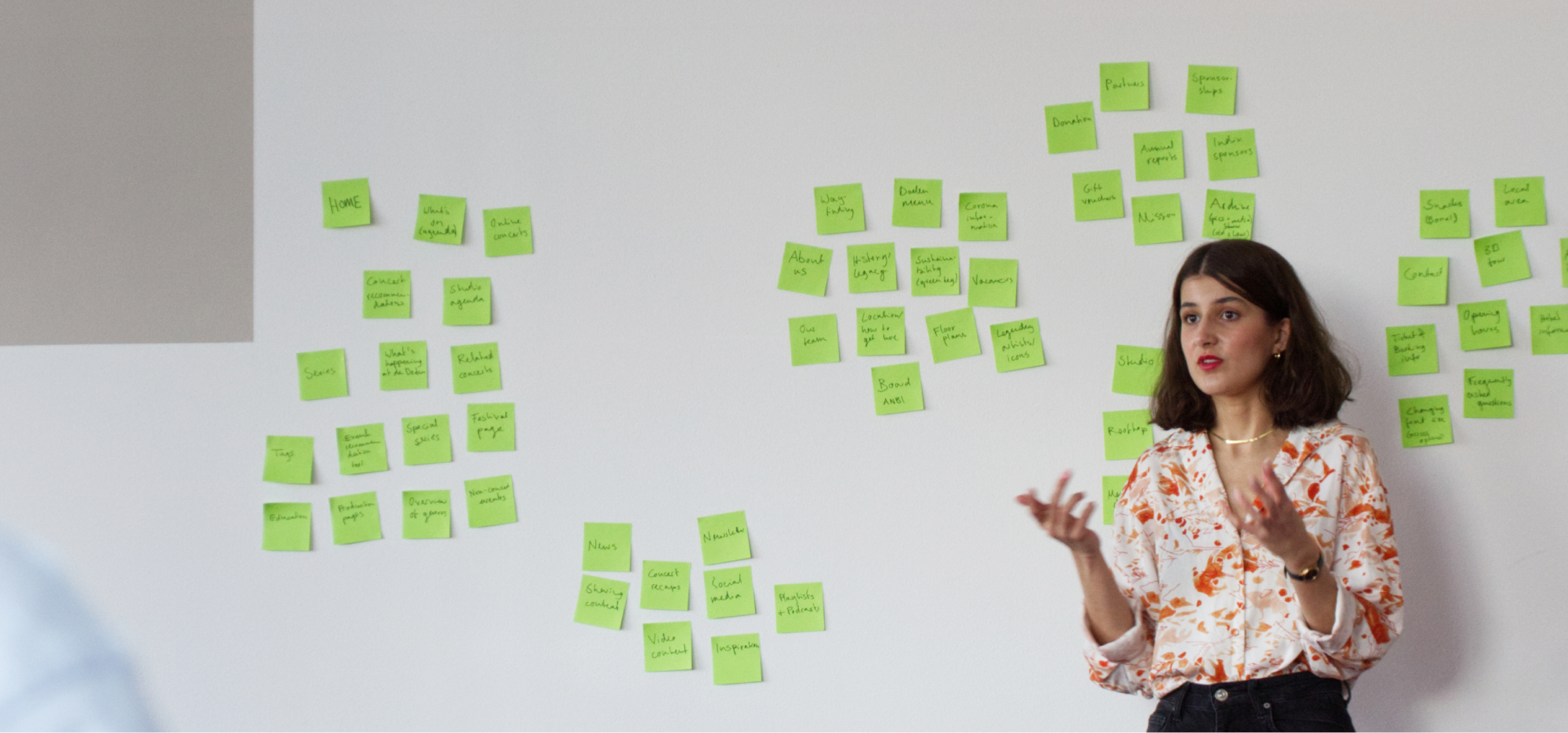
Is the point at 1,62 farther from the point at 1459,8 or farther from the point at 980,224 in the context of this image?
the point at 1459,8

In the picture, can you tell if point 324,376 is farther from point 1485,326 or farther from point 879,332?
point 1485,326

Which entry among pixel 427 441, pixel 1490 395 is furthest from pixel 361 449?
pixel 1490 395

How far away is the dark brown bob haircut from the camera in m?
1.63

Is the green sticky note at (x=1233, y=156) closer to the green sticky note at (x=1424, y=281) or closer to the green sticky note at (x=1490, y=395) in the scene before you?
the green sticky note at (x=1424, y=281)

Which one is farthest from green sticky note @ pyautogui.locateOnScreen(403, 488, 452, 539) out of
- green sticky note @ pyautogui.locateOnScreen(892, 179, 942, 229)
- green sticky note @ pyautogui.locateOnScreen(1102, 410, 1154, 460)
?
green sticky note @ pyautogui.locateOnScreen(1102, 410, 1154, 460)

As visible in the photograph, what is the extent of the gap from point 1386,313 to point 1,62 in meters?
2.42

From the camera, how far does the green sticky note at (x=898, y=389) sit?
191 centimetres

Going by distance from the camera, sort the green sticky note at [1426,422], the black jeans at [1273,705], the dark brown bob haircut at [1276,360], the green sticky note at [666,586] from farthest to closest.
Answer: the green sticky note at [666,586] < the green sticky note at [1426,422] < the dark brown bob haircut at [1276,360] < the black jeans at [1273,705]

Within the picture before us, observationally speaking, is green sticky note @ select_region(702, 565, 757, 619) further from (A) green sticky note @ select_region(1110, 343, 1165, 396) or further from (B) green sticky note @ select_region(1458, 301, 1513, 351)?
(B) green sticky note @ select_region(1458, 301, 1513, 351)

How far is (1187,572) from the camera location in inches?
63.4

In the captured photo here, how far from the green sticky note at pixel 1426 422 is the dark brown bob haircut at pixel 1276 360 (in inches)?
8.7

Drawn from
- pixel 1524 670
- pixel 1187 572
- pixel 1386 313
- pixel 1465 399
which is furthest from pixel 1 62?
pixel 1524 670

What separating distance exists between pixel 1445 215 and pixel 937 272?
0.82 m

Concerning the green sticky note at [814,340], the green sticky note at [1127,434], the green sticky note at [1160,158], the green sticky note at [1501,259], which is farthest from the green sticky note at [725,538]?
the green sticky note at [1501,259]
